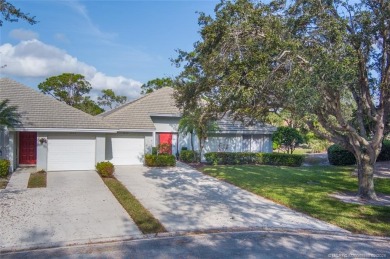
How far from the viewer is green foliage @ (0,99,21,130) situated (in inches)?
667

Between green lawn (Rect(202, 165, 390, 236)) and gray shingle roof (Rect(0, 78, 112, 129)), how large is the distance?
25.2 ft

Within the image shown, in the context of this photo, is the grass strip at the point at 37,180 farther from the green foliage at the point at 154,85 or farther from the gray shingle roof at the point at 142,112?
the green foliage at the point at 154,85

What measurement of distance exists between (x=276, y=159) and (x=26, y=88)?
17.1 m

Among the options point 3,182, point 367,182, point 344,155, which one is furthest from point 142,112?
point 367,182

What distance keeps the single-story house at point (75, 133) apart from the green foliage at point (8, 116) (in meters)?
0.35

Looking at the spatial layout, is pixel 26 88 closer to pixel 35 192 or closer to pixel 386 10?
pixel 35 192

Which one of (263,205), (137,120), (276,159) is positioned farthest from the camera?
(276,159)

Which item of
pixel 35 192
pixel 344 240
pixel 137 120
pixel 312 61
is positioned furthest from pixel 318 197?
pixel 137 120

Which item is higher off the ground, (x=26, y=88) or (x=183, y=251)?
(x=26, y=88)

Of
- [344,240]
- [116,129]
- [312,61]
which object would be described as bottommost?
[344,240]

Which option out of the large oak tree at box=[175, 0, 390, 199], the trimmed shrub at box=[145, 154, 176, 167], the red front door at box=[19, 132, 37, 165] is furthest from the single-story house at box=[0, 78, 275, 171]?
the large oak tree at box=[175, 0, 390, 199]

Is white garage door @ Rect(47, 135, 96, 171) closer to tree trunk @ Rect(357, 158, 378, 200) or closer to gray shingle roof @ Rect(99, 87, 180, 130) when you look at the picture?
gray shingle roof @ Rect(99, 87, 180, 130)

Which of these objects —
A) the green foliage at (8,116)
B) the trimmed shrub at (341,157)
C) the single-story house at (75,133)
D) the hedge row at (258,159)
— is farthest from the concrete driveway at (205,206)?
the trimmed shrub at (341,157)

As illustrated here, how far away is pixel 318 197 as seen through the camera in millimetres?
13320
